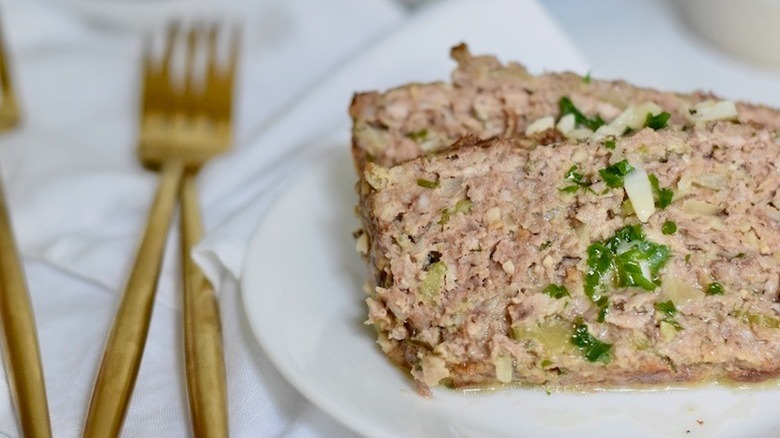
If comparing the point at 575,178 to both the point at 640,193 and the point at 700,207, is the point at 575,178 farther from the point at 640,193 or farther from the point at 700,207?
the point at 700,207

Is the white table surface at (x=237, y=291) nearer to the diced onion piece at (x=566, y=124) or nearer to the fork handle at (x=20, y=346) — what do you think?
the fork handle at (x=20, y=346)

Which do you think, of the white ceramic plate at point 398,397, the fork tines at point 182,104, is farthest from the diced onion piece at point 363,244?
the fork tines at point 182,104

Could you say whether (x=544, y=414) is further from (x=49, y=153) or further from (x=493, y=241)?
(x=49, y=153)

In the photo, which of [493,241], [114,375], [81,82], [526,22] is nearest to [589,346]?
[493,241]

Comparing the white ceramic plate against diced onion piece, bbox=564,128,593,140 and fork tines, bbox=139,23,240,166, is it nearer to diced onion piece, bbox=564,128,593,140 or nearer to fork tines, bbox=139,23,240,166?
diced onion piece, bbox=564,128,593,140

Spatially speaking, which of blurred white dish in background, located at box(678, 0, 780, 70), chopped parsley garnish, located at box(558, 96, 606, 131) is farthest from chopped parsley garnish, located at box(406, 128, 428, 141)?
blurred white dish in background, located at box(678, 0, 780, 70)

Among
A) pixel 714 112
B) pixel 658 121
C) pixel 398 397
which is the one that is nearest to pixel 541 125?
pixel 658 121
